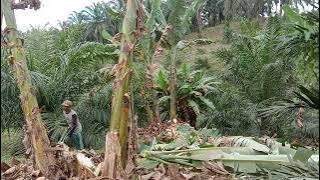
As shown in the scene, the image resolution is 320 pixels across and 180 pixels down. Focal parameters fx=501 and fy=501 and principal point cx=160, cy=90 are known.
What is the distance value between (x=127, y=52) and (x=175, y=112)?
21.8 ft

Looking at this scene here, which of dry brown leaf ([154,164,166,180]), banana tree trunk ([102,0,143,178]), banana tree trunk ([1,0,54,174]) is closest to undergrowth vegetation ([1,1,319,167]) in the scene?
banana tree trunk ([1,0,54,174])

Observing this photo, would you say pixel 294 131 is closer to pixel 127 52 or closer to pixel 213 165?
pixel 213 165

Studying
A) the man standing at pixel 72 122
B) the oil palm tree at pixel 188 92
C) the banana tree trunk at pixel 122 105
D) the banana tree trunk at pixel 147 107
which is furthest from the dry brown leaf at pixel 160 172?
the oil palm tree at pixel 188 92

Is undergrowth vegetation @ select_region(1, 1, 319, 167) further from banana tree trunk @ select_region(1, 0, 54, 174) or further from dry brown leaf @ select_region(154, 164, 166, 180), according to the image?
dry brown leaf @ select_region(154, 164, 166, 180)

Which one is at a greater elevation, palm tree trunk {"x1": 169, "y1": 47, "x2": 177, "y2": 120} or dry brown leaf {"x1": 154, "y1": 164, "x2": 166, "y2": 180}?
palm tree trunk {"x1": 169, "y1": 47, "x2": 177, "y2": 120}

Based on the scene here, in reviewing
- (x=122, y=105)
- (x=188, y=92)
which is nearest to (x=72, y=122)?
(x=122, y=105)

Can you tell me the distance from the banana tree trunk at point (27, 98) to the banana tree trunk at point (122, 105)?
0.92 metres

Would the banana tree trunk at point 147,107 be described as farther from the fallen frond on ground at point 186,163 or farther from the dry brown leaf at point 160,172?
A: the dry brown leaf at point 160,172

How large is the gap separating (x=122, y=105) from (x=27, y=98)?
1.19 meters

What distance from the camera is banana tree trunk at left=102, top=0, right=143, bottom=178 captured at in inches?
192

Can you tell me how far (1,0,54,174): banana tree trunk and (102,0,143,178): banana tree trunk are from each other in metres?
0.92

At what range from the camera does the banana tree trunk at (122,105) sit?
16.0ft

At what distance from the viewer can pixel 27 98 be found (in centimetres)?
544

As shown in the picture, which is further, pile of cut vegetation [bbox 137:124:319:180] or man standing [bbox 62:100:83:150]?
man standing [bbox 62:100:83:150]
